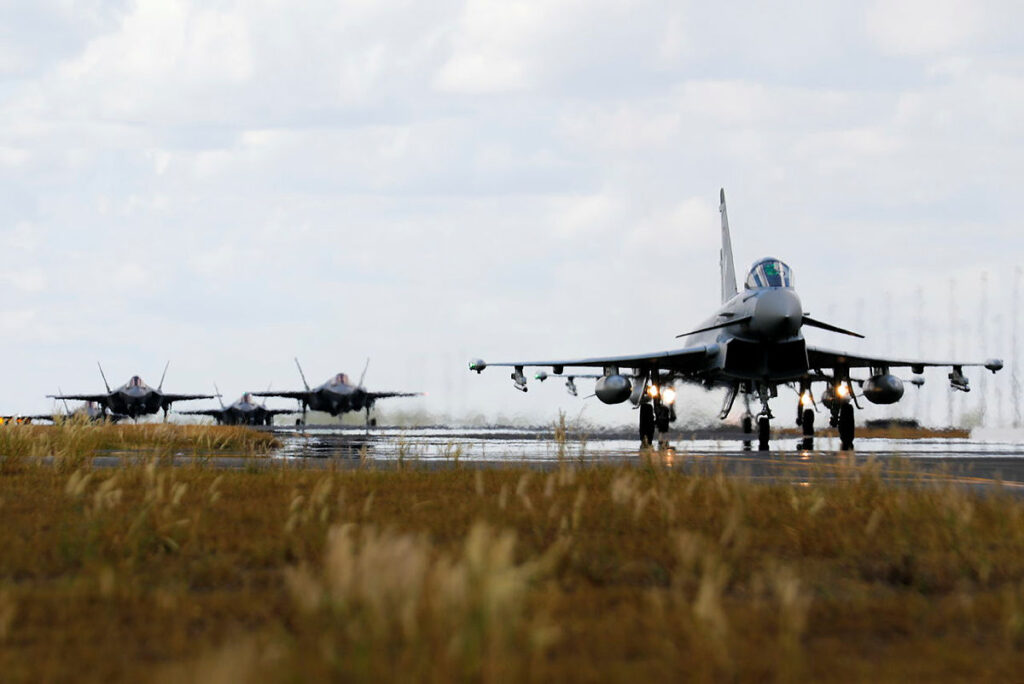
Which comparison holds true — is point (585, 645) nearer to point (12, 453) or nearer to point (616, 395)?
point (12, 453)

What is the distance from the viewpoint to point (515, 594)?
404cm

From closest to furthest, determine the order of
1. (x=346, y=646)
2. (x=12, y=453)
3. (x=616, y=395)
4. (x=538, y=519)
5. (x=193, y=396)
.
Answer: (x=346, y=646)
(x=538, y=519)
(x=12, y=453)
(x=616, y=395)
(x=193, y=396)

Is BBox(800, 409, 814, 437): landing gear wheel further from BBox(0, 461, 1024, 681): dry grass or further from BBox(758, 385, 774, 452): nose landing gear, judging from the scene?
BBox(0, 461, 1024, 681): dry grass

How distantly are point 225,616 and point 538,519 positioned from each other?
11.7ft

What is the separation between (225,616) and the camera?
177 inches

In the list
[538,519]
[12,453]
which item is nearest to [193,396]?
[12,453]

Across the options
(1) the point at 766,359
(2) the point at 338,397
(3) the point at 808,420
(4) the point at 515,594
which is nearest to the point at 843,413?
(1) the point at 766,359

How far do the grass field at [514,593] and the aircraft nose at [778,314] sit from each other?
17557 millimetres

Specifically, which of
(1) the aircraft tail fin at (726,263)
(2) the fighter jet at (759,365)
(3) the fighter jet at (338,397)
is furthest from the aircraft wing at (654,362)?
(3) the fighter jet at (338,397)

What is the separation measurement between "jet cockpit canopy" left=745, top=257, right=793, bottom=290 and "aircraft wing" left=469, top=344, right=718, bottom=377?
289cm

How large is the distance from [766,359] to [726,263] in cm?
1361

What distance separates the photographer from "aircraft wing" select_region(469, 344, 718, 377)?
2998 cm

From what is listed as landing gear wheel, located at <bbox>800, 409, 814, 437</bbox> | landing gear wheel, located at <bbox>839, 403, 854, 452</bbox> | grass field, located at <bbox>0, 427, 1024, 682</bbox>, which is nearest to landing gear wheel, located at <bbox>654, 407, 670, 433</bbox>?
landing gear wheel, located at <bbox>800, 409, 814, 437</bbox>

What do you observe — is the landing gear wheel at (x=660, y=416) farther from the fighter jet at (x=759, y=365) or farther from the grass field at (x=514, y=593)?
the grass field at (x=514, y=593)
